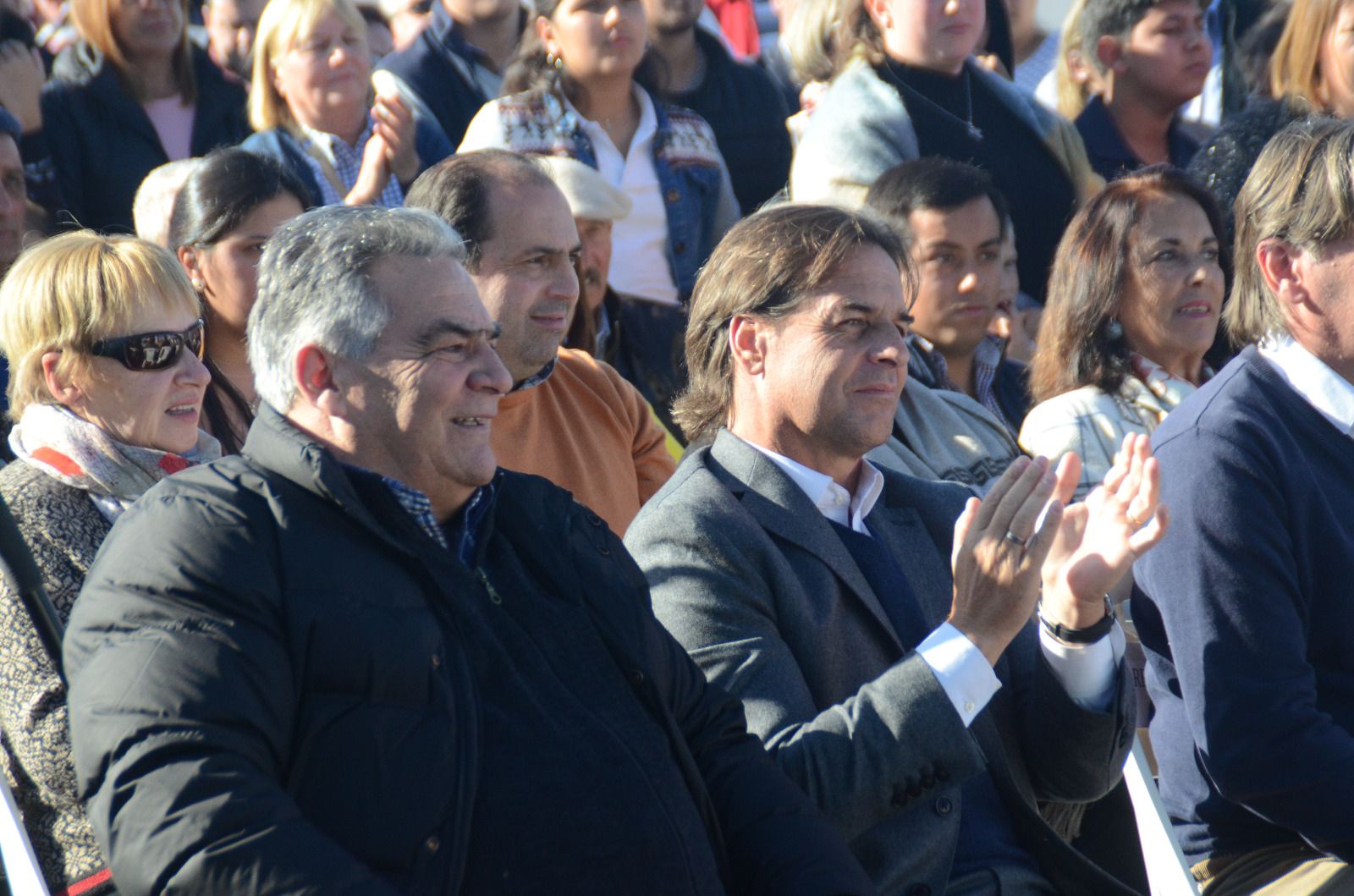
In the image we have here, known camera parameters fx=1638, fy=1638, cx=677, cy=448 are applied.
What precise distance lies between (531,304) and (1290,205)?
1.74m

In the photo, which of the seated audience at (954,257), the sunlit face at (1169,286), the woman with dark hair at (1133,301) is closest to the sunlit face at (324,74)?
the seated audience at (954,257)

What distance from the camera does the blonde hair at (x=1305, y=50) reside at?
570 centimetres

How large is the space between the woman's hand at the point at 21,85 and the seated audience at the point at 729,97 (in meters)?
2.24

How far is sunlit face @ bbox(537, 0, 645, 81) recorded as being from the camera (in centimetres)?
563

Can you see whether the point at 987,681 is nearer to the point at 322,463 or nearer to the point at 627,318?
the point at 322,463

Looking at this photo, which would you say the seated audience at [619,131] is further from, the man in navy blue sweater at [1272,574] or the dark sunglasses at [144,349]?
the man in navy blue sweater at [1272,574]

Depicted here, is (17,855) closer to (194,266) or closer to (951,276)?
(194,266)

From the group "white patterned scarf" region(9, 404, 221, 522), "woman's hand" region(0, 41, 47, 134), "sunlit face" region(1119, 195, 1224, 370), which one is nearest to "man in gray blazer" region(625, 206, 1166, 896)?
"white patterned scarf" region(9, 404, 221, 522)

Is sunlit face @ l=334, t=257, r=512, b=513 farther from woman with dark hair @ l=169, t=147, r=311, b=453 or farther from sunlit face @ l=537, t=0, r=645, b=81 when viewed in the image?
sunlit face @ l=537, t=0, r=645, b=81

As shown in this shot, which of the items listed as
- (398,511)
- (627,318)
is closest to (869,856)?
(398,511)

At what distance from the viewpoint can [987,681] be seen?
2850 millimetres

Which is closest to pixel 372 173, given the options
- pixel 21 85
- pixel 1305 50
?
pixel 21 85

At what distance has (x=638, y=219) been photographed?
5695 mm

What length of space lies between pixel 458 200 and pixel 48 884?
1.86m
